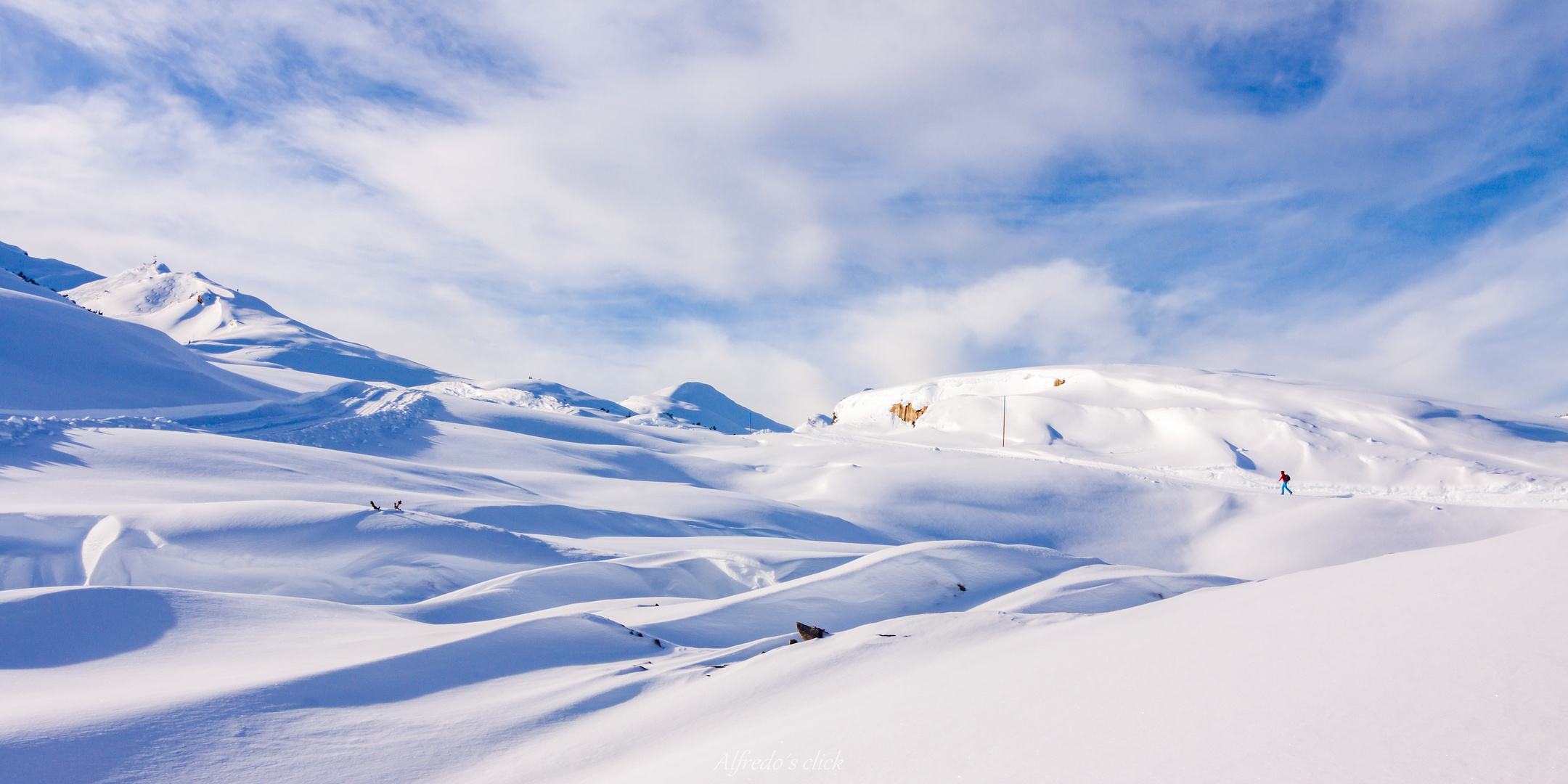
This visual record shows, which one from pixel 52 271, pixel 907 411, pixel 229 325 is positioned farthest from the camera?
pixel 52 271

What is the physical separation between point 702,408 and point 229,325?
46.8 metres

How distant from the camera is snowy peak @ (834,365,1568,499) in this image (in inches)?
688

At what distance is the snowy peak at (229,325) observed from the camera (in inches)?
1539

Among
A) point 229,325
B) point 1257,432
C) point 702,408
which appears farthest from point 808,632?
point 702,408

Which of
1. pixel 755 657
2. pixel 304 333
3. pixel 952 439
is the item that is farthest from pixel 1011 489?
pixel 304 333

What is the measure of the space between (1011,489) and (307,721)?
14.1 m

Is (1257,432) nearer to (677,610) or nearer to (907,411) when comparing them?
(907,411)

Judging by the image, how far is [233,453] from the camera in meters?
8.51

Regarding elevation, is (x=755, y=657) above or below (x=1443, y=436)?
below

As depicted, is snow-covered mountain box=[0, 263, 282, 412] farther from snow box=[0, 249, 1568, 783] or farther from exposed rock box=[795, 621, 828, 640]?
exposed rock box=[795, 621, 828, 640]

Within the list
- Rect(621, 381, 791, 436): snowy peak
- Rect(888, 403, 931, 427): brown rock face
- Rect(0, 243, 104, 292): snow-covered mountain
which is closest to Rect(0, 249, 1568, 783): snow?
Rect(888, 403, 931, 427): brown rock face

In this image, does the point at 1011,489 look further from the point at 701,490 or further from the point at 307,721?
the point at 307,721

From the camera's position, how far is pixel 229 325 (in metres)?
43.8

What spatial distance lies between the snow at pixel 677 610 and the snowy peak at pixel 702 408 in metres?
52.8
